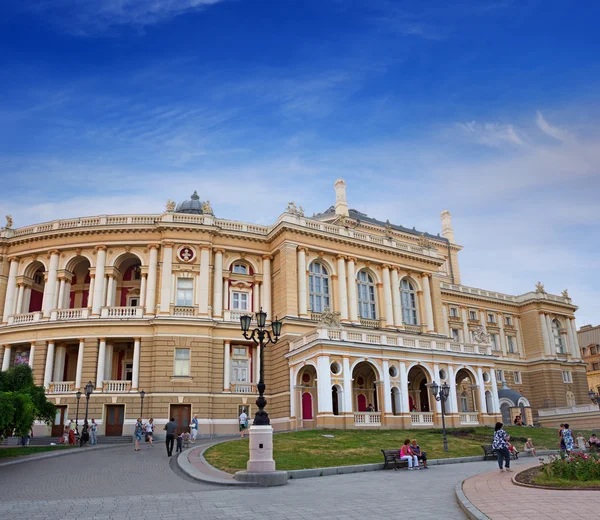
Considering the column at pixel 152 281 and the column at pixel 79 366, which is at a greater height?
the column at pixel 152 281

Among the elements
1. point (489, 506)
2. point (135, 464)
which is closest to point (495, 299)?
point (135, 464)

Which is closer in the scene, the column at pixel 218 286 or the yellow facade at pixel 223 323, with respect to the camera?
the yellow facade at pixel 223 323

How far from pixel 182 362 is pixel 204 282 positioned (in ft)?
22.7

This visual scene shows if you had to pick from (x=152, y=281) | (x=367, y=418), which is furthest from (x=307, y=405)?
(x=152, y=281)

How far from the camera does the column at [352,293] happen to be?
49619mm

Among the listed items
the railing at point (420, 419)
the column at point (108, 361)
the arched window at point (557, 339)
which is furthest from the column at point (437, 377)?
the arched window at point (557, 339)

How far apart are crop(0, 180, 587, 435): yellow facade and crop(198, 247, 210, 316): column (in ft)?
0.58

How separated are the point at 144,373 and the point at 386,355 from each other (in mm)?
19232

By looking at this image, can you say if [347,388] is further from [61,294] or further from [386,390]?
[61,294]

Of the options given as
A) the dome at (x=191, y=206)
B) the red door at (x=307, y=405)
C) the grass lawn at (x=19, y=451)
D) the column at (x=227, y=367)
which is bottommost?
the grass lawn at (x=19, y=451)

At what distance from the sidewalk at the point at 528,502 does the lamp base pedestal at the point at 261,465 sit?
20.1 feet

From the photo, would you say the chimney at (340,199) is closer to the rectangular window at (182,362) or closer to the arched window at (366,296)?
the arched window at (366,296)

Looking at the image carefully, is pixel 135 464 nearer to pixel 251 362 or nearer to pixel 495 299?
pixel 251 362

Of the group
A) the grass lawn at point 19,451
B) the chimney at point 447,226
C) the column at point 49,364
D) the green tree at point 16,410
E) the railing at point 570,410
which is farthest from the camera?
the chimney at point 447,226
